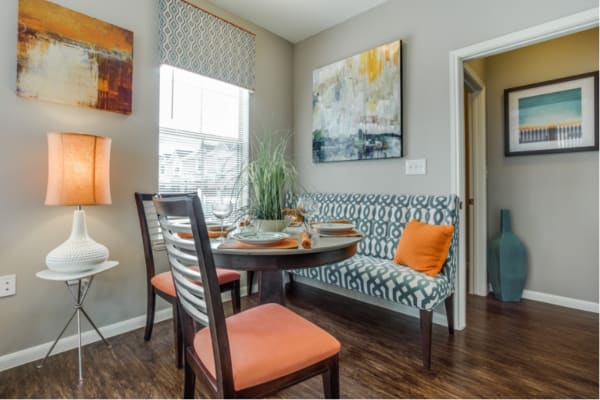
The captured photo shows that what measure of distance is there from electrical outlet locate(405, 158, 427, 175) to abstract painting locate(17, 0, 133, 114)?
2.23m

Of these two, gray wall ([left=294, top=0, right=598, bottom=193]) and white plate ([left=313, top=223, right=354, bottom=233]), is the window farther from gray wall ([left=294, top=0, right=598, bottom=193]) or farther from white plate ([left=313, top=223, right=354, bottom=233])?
white plate ([left=313, top=223, right=354, bottom=233])

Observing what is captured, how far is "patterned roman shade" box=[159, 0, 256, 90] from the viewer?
92.2 inches

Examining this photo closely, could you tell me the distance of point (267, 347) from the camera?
3.29 feet

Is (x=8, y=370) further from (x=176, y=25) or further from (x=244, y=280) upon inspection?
(x=176, y=25)

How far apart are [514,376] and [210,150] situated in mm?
2691

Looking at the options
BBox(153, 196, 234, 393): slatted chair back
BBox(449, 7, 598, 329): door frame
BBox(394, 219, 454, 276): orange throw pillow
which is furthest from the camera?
BBox(449, 7, 598, 329): door frame

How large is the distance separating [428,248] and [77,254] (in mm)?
2106

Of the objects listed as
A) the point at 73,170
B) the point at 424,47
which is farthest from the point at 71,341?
the point at 424,47

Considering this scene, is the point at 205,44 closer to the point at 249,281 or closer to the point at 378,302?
the point at 249,281

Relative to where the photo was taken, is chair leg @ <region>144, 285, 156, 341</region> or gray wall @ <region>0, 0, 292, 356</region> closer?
gray wall @ <region>0, 0, 292, 356</region>

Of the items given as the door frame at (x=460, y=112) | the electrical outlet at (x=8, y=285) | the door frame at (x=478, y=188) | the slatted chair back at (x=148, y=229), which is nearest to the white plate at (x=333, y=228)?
the slatted chair back at (x=148, y=229)

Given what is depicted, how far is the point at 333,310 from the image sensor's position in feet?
8.35

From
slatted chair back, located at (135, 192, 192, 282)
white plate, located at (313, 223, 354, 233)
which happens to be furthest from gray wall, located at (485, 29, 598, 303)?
slatted chair back, located at (135, 192, 192, 282)

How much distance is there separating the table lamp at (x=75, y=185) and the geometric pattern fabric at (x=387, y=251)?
1.46 meters
